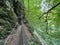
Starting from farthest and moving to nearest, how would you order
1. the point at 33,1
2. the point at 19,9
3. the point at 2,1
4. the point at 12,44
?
the point at 33,1, the point at 19,9, the point at 2,1, the point at 12,44

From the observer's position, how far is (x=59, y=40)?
15945mm

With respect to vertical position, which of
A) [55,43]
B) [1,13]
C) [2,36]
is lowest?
[55,43]

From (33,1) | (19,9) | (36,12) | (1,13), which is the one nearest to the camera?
(1,13)

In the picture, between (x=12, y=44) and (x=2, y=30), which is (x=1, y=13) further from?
(x=12, y=44)

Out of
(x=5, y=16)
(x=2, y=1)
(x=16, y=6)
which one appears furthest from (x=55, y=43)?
(x=16, y=6)

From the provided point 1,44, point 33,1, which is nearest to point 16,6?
point 33,1

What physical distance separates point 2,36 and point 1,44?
1.75 m

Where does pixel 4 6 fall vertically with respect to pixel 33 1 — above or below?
above

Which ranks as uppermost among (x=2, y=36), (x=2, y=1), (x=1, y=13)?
(x=2, y=1)

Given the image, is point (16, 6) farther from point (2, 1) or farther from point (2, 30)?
point (2, 30)

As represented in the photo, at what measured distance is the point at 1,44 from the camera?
8.43m

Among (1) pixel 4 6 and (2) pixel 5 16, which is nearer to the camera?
(2) pixel 5 16

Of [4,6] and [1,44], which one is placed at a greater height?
[4,6]

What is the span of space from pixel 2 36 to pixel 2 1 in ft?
17.7
